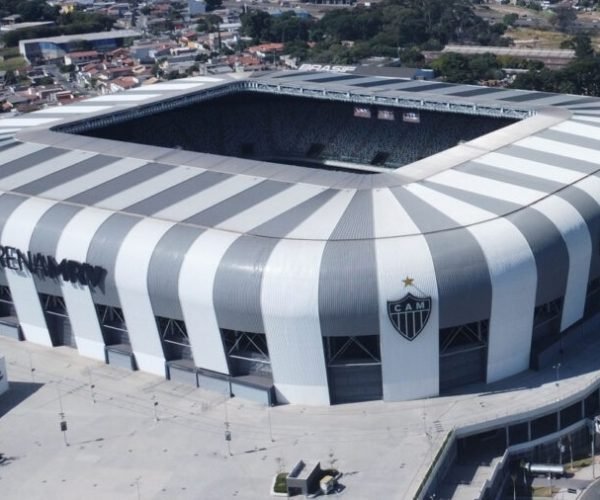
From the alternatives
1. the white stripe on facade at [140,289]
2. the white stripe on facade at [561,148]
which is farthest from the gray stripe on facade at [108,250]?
the white stripe on facade at [561,148]

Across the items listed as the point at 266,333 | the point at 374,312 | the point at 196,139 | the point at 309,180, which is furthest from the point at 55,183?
the point at 196,139

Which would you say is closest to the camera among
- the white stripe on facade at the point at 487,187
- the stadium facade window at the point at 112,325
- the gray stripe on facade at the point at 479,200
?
the gray stripe on facade at the point at 479,200

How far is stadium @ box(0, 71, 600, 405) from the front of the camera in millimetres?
63531

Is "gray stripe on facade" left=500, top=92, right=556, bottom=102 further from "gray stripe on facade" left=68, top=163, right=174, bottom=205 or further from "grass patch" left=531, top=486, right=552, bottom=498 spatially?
"grass patch" left=531, top=486, right=552, bottom=498

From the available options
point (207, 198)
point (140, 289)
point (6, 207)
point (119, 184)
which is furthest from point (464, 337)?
point (6, 207)

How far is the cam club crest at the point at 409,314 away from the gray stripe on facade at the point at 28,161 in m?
41.5

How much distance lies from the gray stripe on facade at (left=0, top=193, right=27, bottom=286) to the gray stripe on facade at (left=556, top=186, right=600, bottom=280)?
45238 millimetres

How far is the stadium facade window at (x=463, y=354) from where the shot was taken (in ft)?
216

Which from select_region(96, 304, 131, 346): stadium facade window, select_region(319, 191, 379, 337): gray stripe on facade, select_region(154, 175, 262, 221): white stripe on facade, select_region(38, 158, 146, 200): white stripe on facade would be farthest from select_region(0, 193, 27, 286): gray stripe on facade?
select_region(319, 191, 379, 337): gray stripe on facade

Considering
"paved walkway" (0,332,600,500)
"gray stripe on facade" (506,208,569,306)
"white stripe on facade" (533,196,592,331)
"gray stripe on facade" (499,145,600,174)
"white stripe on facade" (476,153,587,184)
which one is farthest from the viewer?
"gray stripe on facade" (499,145,600,174)

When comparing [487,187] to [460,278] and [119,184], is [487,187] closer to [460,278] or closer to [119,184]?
[460,278]

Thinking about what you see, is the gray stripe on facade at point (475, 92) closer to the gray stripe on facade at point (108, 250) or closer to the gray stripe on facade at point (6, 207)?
the gray stripe on facade at point (108, 250)

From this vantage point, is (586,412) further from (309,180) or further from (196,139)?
(196,139)

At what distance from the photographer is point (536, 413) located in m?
63.7
